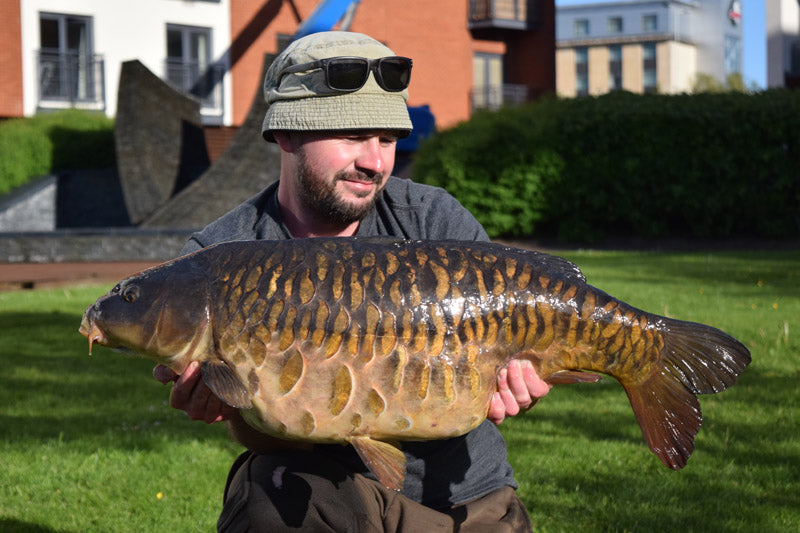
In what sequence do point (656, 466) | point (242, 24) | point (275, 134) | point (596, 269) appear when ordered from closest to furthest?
point (275, 134) → point (656, 466) → point (596, 269) → point (242, 24)

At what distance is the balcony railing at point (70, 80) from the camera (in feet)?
93.7

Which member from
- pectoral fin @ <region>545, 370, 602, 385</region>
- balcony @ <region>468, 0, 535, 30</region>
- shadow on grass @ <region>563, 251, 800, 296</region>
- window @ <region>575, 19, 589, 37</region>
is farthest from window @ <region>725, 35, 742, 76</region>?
pectoral fin @ <region>545, 370, 602, 385</region>

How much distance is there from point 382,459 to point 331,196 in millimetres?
1060

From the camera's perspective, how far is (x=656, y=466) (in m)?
5.33

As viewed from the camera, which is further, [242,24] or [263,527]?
[242,24]

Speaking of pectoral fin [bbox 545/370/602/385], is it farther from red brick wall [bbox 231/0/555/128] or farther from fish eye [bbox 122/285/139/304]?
red brick wall [bbox 231/0/555/128]

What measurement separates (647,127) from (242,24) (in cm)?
1622

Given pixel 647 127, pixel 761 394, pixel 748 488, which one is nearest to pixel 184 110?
pixel 647 127

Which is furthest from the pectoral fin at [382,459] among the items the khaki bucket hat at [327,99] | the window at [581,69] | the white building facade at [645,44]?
the window at [581,69]

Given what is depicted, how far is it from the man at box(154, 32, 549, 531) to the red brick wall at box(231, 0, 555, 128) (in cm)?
2690

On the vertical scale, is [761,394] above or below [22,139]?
below

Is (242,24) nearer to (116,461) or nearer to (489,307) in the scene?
(116,461)

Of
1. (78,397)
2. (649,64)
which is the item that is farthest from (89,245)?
(649,64)

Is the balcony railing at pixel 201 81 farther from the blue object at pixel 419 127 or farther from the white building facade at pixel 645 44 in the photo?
the white building facade at pixel 645 44
